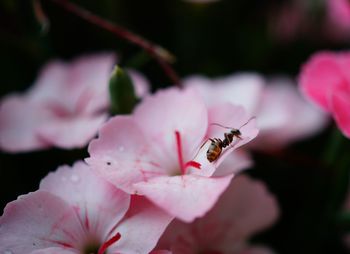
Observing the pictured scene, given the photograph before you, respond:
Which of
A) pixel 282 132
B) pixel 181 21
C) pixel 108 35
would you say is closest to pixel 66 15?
pixel 108 35

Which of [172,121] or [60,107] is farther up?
[60,107]

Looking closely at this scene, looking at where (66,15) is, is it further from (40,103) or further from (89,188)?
(89,188)

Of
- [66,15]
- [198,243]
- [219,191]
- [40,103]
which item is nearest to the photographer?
[219,191]

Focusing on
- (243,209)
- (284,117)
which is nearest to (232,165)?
(243,209)

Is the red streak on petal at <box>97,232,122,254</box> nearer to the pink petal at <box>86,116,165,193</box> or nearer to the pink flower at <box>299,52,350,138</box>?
the pink petal at <box>86,116,165,193</box>

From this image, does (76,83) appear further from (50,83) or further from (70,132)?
(70,132)
